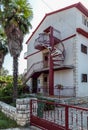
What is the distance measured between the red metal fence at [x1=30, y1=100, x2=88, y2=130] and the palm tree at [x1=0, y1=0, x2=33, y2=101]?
24.8 ft

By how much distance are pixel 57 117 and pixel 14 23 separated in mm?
10674

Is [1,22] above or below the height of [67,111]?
above

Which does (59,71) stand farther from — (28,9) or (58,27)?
(28,9)

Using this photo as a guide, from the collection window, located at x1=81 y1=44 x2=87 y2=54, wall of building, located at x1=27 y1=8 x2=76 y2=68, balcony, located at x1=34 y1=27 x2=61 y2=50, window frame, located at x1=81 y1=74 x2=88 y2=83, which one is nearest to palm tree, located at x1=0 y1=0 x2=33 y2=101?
balcony, located at x1=34 y1=27 x2=61 y2=50

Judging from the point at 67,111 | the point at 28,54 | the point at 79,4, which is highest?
the point at 79,4

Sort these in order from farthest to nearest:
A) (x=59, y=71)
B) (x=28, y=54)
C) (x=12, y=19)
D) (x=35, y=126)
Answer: (x=28, y=54)
(x=59, y=71)
(x=12, y=19)
(x=35, y=126)

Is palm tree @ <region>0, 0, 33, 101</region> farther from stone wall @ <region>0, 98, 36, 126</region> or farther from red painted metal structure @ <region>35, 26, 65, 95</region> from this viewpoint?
stone wall @ <region>0, 98, 36, 126</region>

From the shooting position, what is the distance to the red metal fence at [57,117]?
8.50 meters

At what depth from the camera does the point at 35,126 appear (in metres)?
11.0

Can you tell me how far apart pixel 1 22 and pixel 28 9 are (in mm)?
2543

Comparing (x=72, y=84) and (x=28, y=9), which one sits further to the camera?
(x=72, y=84)

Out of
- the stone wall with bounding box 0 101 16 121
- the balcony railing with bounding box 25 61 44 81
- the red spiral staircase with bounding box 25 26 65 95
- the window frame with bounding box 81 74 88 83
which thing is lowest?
the stone wall with bounding box 0 101 16 121

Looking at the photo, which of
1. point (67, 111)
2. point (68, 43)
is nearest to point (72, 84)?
point (68, 43)

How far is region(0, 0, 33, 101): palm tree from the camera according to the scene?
19.0 meters
